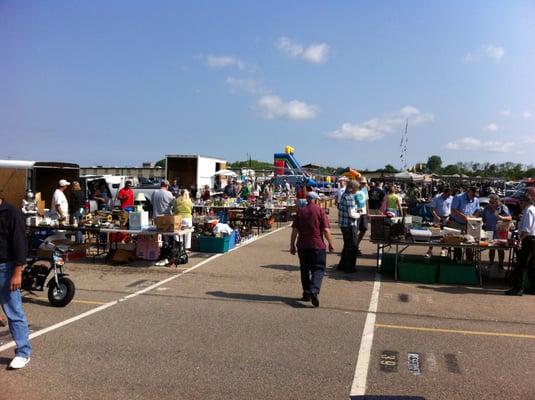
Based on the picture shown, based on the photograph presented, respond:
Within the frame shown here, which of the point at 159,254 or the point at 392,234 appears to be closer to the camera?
the point at 392,234

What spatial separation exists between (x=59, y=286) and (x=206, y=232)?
5.86 m

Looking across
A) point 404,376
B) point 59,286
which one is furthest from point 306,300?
point 59,286

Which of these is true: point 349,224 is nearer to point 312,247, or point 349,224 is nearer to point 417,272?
point 417,272

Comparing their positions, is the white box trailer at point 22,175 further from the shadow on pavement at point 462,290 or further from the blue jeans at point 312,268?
the shadow on pavement at point 462,290

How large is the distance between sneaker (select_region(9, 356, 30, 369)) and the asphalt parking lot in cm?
7

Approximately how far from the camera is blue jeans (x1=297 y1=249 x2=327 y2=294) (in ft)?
24.1

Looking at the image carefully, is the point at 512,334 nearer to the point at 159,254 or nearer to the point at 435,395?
the point at 435,395

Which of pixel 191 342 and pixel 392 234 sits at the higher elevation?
pixel 392 234

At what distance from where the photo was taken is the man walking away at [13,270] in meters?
4.73

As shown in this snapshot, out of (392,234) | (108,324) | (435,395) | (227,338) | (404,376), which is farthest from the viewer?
(392,234)

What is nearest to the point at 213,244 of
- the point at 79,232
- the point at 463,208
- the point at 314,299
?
the point at 79,232

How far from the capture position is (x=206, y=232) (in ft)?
41.9

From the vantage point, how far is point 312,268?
7438 millimetres

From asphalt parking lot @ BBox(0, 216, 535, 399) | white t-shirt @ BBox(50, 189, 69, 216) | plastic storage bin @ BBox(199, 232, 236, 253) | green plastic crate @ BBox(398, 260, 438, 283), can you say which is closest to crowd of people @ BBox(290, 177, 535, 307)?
asphalt parking lot @ BBox(0, 216, 535, 399)
